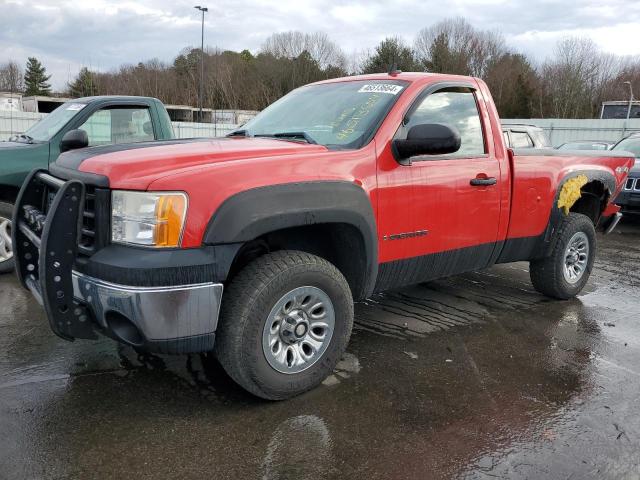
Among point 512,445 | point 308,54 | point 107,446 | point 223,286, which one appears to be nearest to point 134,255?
point 223,286

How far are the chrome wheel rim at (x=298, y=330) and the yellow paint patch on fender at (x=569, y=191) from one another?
2615mm

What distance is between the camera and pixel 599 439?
2900 mm

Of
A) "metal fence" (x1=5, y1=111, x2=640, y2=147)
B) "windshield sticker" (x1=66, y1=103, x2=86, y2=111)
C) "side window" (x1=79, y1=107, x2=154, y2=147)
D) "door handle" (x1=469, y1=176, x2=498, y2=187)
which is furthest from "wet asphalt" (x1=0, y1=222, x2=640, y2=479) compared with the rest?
"metal fence" (x1=5, y1=111, x2=640, y2=147)

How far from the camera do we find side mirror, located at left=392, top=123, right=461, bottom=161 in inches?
131

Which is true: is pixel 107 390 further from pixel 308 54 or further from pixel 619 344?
pixel 308 54

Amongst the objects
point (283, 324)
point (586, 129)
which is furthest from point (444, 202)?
point (586, 129)

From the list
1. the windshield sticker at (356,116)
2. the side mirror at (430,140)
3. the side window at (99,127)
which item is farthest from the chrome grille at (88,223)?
the side window at (99,127)

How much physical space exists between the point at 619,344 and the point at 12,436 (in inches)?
159

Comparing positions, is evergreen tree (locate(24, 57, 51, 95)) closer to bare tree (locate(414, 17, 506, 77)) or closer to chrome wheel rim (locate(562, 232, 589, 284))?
bare tree (locate(414, 17, 506, 77))

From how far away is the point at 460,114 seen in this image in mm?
4152

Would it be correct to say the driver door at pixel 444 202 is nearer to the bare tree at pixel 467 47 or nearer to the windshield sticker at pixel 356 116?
the windshield sticker at pixel 356 116

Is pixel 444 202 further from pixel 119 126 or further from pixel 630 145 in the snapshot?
pixel 630 145

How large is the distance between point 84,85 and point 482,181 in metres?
79.6

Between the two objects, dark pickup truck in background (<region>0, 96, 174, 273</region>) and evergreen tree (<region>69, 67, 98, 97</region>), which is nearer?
dark pickup truck in background (<region>0, 96, 174, 273</region>)
